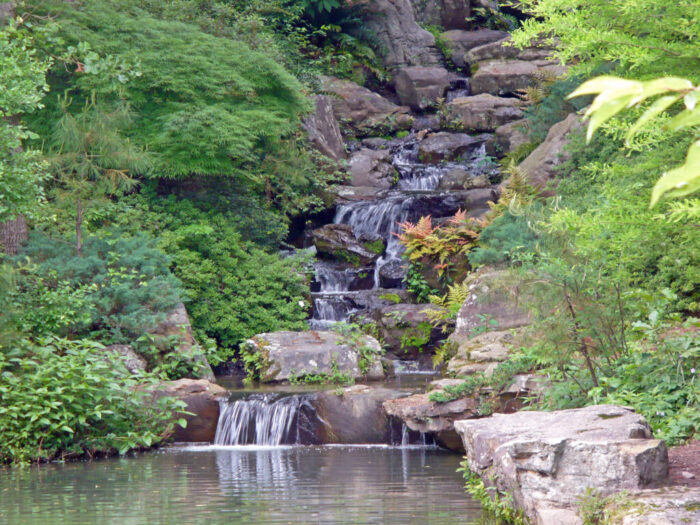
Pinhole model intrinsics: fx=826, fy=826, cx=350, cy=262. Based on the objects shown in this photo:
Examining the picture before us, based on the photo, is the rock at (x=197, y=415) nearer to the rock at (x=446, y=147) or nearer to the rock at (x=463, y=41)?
the rock at (x=446, y=147)

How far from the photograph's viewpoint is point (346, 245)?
18.8 meters

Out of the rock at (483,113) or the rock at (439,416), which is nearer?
the rock at (439,416)

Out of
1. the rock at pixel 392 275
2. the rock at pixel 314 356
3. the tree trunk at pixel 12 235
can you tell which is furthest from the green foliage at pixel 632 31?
the rock at pixel 392 275

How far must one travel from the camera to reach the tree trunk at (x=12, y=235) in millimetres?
13734

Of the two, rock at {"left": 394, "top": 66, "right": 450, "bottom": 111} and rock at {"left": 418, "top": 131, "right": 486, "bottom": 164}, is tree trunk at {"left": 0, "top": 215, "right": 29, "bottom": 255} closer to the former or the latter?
rock at {"left": 418, "top": 131, "right": 486, "bottom": 164}

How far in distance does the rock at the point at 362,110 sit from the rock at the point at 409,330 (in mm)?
10704

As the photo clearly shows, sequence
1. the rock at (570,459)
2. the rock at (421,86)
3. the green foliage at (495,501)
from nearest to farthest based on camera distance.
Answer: the rock at (570,459), the green foliage at (495,501), the rock at (421,86)

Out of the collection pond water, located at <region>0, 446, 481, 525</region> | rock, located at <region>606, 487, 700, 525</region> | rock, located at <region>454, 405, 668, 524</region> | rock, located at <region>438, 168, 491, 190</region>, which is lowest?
pond water, located at <region>0, 446, 481, 525</region>

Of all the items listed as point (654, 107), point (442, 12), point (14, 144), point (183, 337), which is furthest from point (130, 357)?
point (442, 12)

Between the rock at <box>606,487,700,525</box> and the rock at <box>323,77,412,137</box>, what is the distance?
2103cm

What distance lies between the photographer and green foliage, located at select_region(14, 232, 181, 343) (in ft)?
40.8

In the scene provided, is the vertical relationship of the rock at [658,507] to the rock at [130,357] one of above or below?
below

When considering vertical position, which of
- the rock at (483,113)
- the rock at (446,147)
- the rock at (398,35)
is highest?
the rock at (398,35)

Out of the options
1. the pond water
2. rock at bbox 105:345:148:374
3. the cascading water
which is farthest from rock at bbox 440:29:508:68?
the pond water
